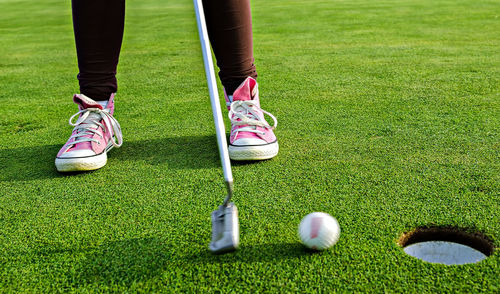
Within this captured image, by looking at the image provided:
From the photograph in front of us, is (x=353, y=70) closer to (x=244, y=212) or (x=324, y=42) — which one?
(x=324, y=42)

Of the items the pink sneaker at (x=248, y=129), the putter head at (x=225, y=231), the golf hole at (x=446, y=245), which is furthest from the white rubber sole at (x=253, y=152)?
the golf hole at (x=446, y=245)

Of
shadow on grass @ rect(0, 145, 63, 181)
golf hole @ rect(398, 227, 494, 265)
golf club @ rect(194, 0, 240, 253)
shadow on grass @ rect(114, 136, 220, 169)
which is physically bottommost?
golf hole @ rect(398, 227, 494, 265)

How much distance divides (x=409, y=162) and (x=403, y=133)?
0.39 m

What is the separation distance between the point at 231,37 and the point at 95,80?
2.28ft

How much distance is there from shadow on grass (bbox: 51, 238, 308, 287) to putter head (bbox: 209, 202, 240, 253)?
73 millimetres

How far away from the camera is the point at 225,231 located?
133cm

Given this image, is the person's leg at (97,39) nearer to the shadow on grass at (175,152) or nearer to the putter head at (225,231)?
the shadow on grass at (175,152)

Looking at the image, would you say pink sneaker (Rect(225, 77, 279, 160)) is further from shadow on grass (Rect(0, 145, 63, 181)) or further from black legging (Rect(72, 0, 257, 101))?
shadow on grass (Rect(0, 145, 63, 181))

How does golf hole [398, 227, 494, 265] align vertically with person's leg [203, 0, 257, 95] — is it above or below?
below

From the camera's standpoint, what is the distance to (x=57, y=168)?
2043mm

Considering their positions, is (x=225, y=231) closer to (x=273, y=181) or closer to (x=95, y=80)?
(x=273, y=181)

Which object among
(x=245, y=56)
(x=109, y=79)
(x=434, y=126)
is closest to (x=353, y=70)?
(x=434, y=126)

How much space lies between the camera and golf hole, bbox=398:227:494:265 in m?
1.43

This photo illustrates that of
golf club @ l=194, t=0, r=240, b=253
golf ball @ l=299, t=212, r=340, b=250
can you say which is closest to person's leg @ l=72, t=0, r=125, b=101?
golf club @ l=194, t=0, r=240, b=253
